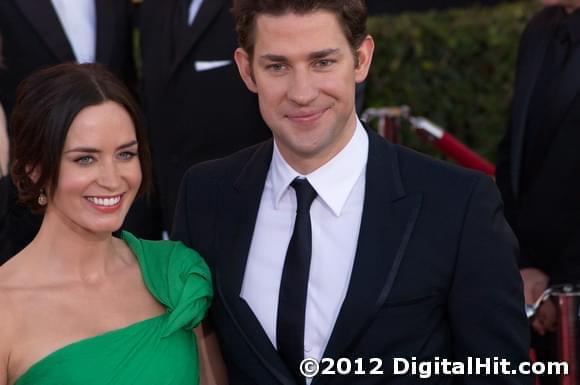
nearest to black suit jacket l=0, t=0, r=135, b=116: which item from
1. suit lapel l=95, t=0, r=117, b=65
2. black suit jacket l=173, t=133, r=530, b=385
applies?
suit lapel l=95, t=0, r=117, b=65

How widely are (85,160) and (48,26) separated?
6.15ft

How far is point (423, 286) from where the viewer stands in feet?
10.3

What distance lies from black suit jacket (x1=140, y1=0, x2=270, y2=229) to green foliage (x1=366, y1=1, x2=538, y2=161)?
7.88 feet

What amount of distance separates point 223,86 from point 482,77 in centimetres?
276

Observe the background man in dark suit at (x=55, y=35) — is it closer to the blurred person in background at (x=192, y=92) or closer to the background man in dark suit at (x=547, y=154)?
the blurred person in background at (x=192, y=92)

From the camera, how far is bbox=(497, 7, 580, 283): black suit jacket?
4449mm

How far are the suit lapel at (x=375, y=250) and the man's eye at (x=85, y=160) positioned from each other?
30.2 inches

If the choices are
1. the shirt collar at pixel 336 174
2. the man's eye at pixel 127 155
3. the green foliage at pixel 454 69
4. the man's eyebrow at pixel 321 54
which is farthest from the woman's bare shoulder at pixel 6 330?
the green foliage at pixel 454 69

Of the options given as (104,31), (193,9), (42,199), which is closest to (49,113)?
(42,199)

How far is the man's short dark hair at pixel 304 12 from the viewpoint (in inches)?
128

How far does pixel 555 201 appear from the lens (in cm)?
450

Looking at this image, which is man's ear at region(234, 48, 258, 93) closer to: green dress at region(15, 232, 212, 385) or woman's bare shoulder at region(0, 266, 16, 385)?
green dress at region(15, 232, 212, 385)

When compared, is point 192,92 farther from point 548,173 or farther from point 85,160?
point 85,160

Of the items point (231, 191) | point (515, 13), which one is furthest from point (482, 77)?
point (231, 191)
